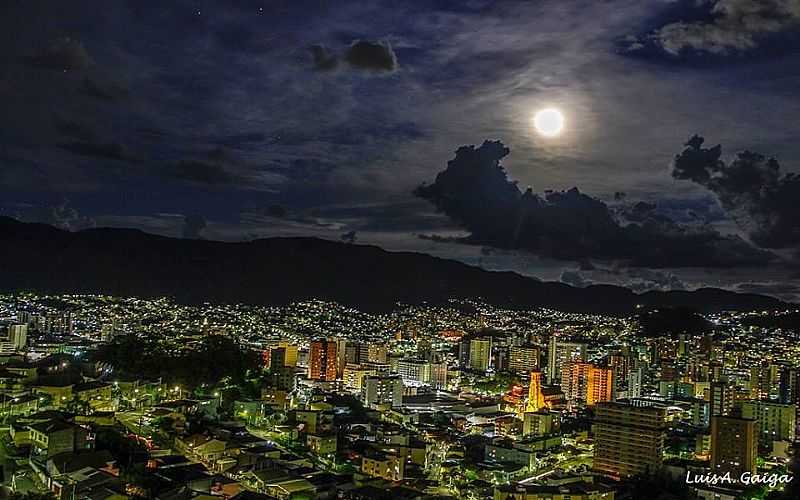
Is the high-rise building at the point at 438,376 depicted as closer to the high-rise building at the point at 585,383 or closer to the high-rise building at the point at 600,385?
the high-rise building at the point at 585,383

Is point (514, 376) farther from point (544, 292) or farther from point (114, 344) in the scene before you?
point (544, 292)

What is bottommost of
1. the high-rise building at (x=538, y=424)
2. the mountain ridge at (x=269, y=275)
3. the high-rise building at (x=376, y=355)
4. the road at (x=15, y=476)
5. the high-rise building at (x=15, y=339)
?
the high-rise building at (x=538, y=424)

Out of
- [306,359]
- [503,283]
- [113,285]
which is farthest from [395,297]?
[306,359]

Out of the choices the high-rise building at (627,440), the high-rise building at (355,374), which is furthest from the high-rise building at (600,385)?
the high-rise building at (627,440)

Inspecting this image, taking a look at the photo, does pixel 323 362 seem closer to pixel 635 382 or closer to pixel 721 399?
pixel 635 382

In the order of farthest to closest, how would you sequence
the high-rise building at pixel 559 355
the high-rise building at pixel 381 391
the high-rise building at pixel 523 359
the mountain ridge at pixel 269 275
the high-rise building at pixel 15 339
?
the mountain ridge at pixel 269 275 < the high-rise building at pixel 523 359 < the high-rise building at pixel 559 355 < the high-rise building at pixel 381 391 < the high-rise building at pixel 15 339

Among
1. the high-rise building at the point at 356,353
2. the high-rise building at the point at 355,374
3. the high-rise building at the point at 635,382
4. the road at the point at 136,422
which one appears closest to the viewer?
the road at the point at 136,422

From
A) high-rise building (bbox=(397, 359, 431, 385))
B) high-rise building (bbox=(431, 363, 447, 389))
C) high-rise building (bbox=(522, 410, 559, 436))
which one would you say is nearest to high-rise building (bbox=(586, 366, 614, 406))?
high-rise building (bbox=(431, 363, 447, 389))
